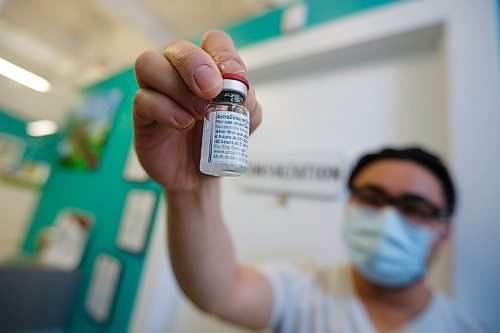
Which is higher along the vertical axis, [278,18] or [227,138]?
[278,18]

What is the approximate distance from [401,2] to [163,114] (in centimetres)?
87

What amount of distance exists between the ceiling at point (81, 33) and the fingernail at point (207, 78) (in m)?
0.18

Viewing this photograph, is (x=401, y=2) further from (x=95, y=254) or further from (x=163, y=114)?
(x=95, y=254)

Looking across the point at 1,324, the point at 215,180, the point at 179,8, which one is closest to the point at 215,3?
the point at 179,8

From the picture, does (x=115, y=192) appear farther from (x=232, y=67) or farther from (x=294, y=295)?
(x=232, y=67)

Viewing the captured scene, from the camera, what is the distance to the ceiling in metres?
0.52

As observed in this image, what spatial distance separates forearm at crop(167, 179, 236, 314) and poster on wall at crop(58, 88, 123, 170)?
547 mm

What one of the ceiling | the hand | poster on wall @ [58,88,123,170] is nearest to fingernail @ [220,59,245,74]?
the hand

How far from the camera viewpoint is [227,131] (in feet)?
0.68

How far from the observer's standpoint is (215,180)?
0.39 metres

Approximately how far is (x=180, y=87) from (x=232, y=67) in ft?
0.19

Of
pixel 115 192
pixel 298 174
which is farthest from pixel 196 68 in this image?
pixel 115 192

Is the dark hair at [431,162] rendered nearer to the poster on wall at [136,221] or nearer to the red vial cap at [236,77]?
the red vial cap at [236,77]

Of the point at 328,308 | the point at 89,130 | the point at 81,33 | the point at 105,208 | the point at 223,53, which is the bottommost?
the point at 328,308
